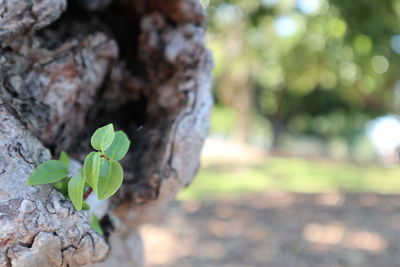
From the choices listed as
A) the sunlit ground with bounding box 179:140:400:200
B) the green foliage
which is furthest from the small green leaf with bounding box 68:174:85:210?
the sunlit ground with bounding box 179:140:400:200

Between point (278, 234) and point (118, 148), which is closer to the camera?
point (118, 148)

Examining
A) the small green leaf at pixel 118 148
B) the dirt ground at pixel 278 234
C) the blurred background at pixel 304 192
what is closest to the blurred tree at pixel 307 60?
the blurred background at pixel 304 192

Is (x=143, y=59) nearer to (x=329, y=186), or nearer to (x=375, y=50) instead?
(x=375, y=50)

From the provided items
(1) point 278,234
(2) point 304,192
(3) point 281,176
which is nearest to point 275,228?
(1) point 278,234

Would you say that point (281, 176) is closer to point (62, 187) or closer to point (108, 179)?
point (62, 187)

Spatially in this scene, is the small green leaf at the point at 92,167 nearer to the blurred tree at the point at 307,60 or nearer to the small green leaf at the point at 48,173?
the small green leaf at the point at 48,173

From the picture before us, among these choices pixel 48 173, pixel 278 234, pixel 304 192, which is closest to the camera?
pixel 48 173
